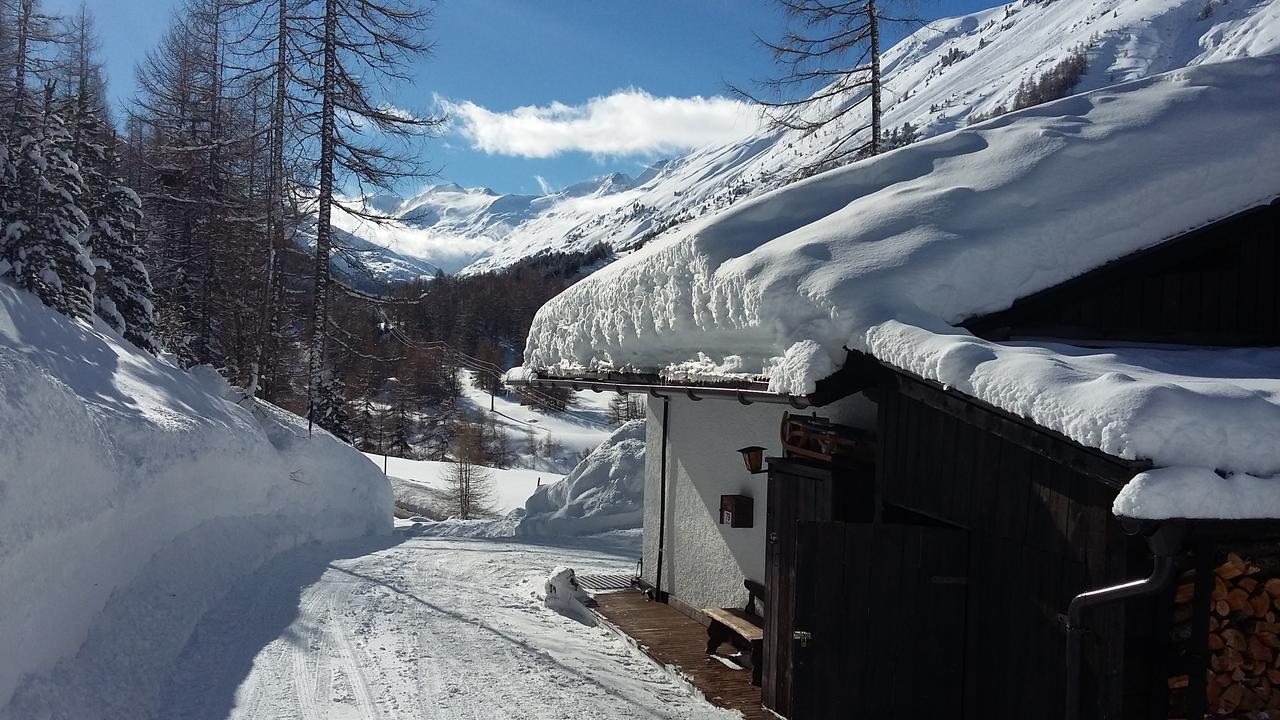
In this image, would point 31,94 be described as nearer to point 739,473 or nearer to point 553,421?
point 739,473

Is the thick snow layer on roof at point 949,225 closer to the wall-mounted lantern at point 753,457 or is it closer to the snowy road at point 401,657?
the wall-mounted lantern at point 753,457

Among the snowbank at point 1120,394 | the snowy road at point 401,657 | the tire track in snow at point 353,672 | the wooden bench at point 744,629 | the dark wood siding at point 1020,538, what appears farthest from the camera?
→ the wooden bench at point 744,629

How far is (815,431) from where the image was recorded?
20.2 feet

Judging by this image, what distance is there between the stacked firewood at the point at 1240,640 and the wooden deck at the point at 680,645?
9.43 ft

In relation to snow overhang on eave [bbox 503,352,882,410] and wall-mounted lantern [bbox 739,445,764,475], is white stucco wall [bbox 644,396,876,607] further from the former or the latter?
snow overhang on eave [bbox 503,352,882,410]

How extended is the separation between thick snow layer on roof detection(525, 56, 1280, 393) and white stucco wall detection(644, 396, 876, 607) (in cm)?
114

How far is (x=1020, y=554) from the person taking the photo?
4.82 meters

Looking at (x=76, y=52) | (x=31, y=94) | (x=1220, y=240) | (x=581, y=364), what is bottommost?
(x=581, y=364)

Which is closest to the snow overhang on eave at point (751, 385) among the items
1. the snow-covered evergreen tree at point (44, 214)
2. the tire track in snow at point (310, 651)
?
the tire track in snow at point (310, 651)

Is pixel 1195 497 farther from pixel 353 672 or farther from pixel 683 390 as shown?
pixel 353 672

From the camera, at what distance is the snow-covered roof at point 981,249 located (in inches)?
163

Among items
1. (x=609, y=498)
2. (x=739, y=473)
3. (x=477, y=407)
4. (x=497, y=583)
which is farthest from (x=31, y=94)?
(x=477, y=407)

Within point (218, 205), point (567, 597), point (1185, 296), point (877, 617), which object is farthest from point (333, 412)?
point (1185, 296)

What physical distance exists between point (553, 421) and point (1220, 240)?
62.5 m
